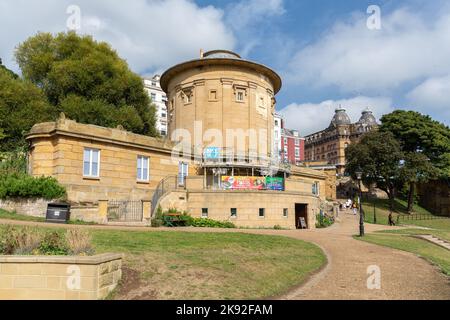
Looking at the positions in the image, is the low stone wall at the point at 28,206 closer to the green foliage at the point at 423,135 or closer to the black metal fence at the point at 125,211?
the black metal fence at the point at 125,211

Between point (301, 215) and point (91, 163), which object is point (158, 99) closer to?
point (301, 215)

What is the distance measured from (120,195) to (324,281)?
17.2m

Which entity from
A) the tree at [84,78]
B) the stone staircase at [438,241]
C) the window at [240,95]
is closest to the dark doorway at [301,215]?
the stone staircase at [438,241]

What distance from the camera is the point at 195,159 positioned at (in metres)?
31.5

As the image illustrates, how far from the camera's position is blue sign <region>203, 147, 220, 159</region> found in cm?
3222

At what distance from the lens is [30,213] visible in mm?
20812

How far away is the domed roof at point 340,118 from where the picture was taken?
128m

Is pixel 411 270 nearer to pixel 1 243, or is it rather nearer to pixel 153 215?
pixel 1 243

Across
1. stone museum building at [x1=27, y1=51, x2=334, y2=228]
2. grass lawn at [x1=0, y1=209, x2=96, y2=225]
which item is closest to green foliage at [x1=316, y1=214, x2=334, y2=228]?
stone museum building at [x1=27, y1=51, x2=334, y2=228]

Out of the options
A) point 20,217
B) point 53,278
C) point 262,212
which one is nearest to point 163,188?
point 262,212

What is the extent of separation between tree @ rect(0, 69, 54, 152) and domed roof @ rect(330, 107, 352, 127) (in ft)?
351

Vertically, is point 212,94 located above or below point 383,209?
above

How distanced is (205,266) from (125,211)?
1462cm
